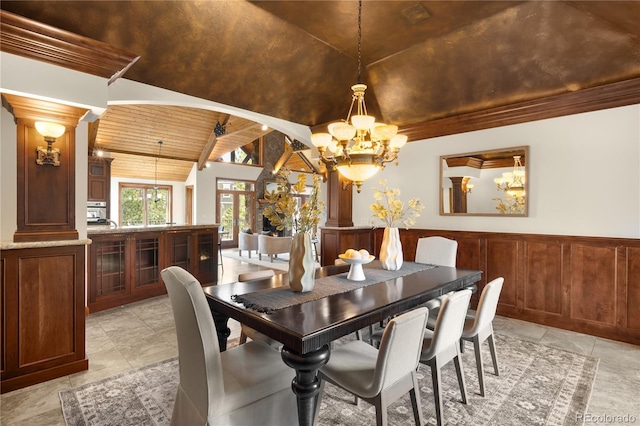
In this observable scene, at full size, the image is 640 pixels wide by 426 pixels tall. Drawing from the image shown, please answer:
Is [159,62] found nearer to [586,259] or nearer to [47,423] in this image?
[47,423]

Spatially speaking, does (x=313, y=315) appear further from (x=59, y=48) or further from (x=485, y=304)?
(x=59, y=48)

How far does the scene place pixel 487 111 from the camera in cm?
408

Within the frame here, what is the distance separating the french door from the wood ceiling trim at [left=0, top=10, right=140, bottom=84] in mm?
7869

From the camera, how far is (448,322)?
180cm

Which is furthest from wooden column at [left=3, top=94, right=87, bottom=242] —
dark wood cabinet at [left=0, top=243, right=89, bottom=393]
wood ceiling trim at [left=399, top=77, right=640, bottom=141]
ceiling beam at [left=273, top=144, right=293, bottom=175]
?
ceiling beam at [left=273, top=144, right=293, bottom=175]

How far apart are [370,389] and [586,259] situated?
127 inches

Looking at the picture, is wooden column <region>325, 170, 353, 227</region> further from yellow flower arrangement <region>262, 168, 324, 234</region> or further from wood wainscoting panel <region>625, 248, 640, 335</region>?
wood wainscoting panel <region>625, 248, 640, 335</region>

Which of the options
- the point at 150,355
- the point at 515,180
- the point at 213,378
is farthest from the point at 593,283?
the point at 150,355

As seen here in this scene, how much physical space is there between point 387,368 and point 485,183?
3.41 meters

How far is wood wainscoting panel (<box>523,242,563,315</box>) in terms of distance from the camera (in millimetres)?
3654

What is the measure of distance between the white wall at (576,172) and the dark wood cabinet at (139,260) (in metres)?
3.87

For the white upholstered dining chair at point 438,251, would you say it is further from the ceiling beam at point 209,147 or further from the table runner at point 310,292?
the ceiling beam at point 209,147

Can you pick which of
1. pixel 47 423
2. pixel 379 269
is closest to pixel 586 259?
pixel 379 269

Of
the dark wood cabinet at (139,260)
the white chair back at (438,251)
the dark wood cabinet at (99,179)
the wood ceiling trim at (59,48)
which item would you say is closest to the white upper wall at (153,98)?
the wood ceiling trim at (59,48)
